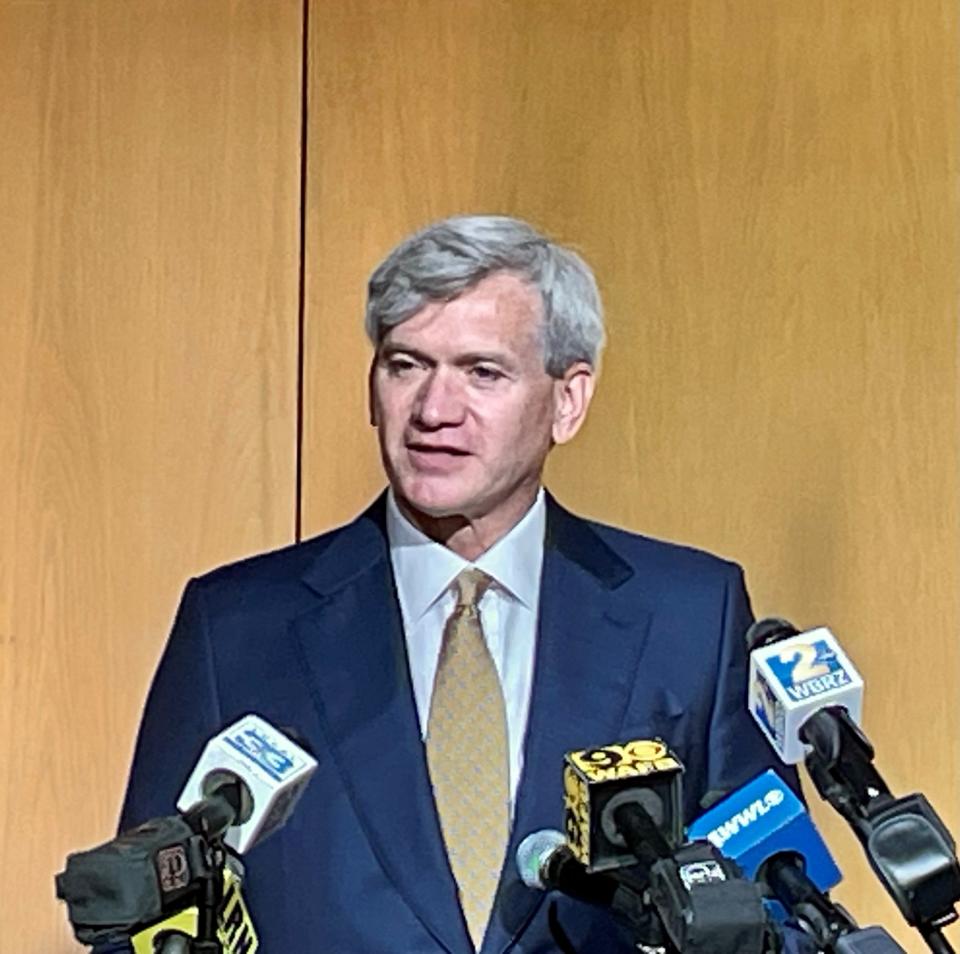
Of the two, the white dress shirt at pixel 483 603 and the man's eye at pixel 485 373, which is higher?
the man's eye at pixel 485 373

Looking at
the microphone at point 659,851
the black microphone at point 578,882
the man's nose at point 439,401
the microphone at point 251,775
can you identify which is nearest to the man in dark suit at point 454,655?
the man's nose at point 439,401

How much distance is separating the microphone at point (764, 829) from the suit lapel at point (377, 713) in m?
0.35

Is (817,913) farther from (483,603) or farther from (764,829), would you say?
(483,603)

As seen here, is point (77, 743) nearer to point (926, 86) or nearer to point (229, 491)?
point (229, 491)

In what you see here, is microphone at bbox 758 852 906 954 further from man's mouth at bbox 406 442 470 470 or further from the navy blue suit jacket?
man's mouth at bbox 406 442 470 470

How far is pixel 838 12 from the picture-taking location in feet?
6.20

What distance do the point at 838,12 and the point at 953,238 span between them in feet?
1.00

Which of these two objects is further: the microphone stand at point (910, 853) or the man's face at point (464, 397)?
the man's face at point (464, 397)

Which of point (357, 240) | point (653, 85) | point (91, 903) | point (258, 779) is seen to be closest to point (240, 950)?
point (258, 779)

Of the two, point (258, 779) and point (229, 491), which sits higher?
point (229, 491)

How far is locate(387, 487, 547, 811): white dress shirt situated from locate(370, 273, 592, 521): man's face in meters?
0.04

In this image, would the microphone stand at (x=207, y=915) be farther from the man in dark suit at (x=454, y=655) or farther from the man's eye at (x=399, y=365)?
the man's eye at (x=399, y=365)

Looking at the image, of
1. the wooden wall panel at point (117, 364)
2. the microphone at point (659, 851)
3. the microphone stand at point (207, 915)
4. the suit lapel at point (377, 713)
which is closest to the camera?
the microphone at point (659, 851)

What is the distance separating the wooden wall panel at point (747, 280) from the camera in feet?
6.01
